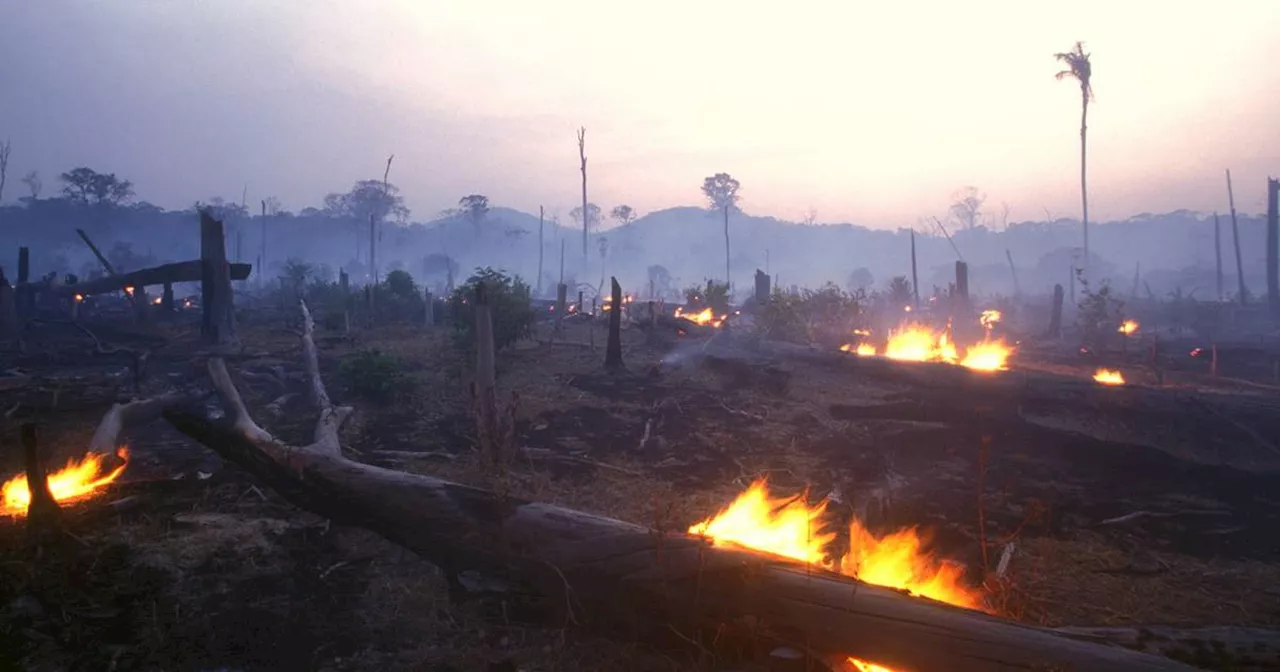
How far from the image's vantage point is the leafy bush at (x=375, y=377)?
12.4 meters

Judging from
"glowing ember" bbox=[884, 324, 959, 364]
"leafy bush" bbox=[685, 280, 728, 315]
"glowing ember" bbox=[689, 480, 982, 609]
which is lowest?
"glowing ember" bbox=[689, 480, 982, 609]

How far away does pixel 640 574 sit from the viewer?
4004 mm

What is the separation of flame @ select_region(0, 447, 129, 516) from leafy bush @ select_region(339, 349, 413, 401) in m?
5.53

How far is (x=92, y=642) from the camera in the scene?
400 centimetres

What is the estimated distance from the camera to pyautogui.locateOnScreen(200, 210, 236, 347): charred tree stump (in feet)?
53.7

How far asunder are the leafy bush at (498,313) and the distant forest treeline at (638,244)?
47.6 m

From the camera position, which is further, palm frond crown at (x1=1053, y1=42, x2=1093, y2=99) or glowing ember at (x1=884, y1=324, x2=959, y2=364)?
palm frond crown at (x1=1053, y1=42, x2=1093, y2=99)

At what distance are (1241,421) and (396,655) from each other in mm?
12049

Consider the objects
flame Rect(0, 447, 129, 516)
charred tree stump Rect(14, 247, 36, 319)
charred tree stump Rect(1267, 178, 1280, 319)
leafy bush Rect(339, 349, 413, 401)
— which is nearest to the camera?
flame Rect(0, 447, 129, 516)

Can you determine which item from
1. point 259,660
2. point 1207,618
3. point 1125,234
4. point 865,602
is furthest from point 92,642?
point 1125,234

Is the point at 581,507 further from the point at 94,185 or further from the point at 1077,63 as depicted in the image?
the point at 94,185

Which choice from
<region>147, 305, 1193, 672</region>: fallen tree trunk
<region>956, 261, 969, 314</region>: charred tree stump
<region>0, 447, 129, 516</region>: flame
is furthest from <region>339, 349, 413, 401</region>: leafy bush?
→ <region>956, 261, 969, 314</region>: charred tree stump

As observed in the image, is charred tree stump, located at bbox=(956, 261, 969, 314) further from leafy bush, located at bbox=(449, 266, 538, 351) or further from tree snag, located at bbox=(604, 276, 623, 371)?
leafy bush, located at bbox=(449, 266, 538, 351)

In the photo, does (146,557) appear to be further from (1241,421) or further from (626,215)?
(626,215)
